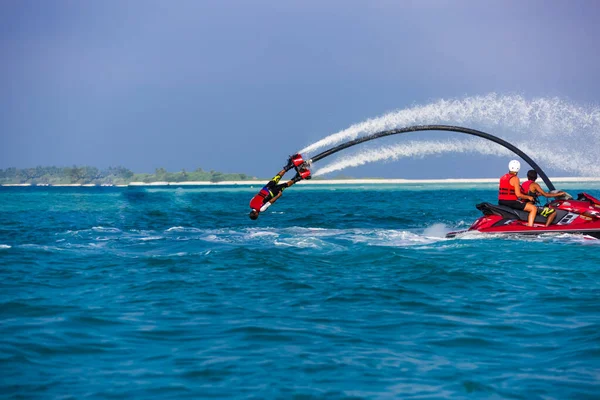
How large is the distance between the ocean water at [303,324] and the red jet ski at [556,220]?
7.12 ft

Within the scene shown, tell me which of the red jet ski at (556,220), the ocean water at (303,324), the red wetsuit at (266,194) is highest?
the red wetsuit at (266,194)

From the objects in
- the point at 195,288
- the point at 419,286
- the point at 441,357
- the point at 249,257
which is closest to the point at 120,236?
the point at 249,257

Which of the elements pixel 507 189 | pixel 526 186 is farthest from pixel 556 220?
pixel 507 189

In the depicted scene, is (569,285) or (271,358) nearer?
(271,358)

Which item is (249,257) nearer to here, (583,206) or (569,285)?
(569,285)

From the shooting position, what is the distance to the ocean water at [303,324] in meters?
6.99

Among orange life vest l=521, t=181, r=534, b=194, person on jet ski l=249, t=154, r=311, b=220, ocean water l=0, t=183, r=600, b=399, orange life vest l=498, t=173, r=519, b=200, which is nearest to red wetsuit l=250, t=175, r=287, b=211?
person on jet ski l=249, t=154, r=311, b=220

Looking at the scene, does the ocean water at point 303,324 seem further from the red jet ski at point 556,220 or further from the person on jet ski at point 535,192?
the person on jet ski at point 535,192

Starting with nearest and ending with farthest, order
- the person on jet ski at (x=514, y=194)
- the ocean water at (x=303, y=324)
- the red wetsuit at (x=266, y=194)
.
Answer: the ocean water at (x=303, y=324) → the red wetsuit at (x=266, y=194) → the person on jet ski at (x=514, y=194)

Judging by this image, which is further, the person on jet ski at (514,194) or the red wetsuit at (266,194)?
the person on jet ski at (514,194)

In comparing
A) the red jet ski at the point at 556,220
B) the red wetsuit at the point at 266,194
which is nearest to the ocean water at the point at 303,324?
the red wetsuit at the point at 266,194

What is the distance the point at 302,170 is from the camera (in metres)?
19.6

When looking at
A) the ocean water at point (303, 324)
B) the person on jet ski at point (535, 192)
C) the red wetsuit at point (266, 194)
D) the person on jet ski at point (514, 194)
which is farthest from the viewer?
the person on jet ski at point (514, 194)

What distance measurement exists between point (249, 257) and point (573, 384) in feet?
33.6
